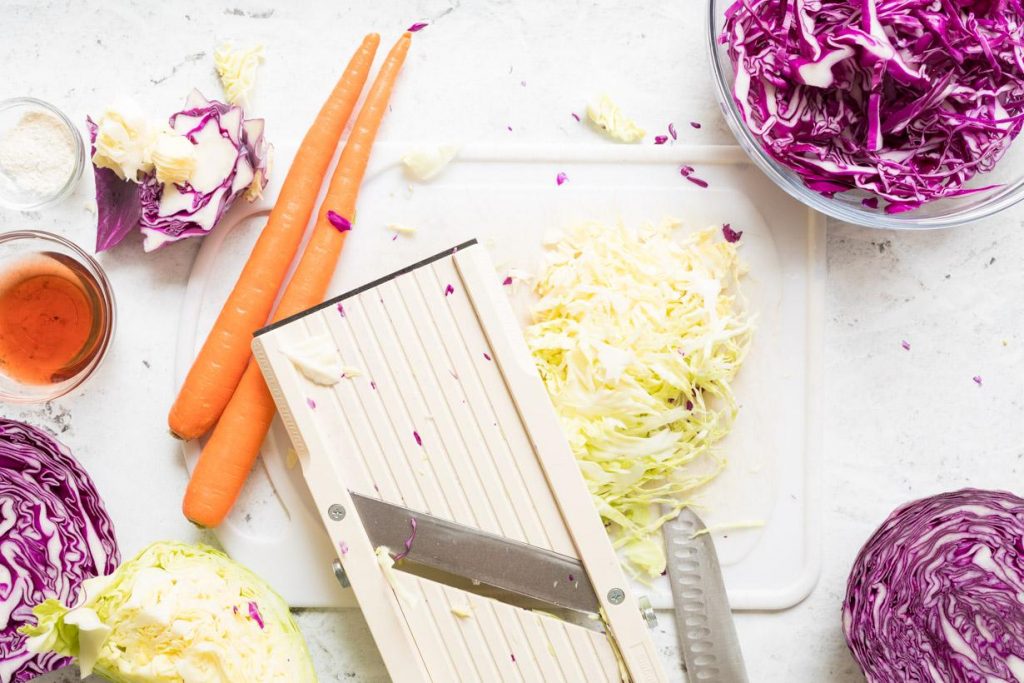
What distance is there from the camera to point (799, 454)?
2.01 metres

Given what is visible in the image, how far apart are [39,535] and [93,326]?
478mm

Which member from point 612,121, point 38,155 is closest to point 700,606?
point 612,121

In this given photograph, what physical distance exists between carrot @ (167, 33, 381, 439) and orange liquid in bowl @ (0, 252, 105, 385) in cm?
25

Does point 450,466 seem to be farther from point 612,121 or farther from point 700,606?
point 612,121

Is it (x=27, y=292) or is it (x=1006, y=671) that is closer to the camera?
(x=1006, y=671)

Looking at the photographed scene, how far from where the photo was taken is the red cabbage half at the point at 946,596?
1660mm

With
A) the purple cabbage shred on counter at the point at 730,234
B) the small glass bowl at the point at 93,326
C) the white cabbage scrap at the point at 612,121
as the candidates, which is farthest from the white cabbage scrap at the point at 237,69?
the purple cabbage shred on counter at the point at 730,234

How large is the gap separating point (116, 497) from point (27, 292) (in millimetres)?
533

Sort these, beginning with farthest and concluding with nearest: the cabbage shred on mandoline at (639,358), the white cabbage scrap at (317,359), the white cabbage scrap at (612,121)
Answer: the white cabbage scrap at (612,121)
the cabbage shred on mandoline at (639,358)
the white cabbage scrap at (317,359)

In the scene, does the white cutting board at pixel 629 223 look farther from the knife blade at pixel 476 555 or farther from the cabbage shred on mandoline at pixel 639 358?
the knife blade at pixel 476 555

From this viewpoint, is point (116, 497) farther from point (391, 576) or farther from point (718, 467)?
point (718, 467)

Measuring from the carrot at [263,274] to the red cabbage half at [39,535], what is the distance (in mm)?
252

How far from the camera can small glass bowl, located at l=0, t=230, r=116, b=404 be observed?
6.27 feet

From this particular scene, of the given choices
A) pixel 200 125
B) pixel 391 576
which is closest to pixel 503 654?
pixel 391 576
